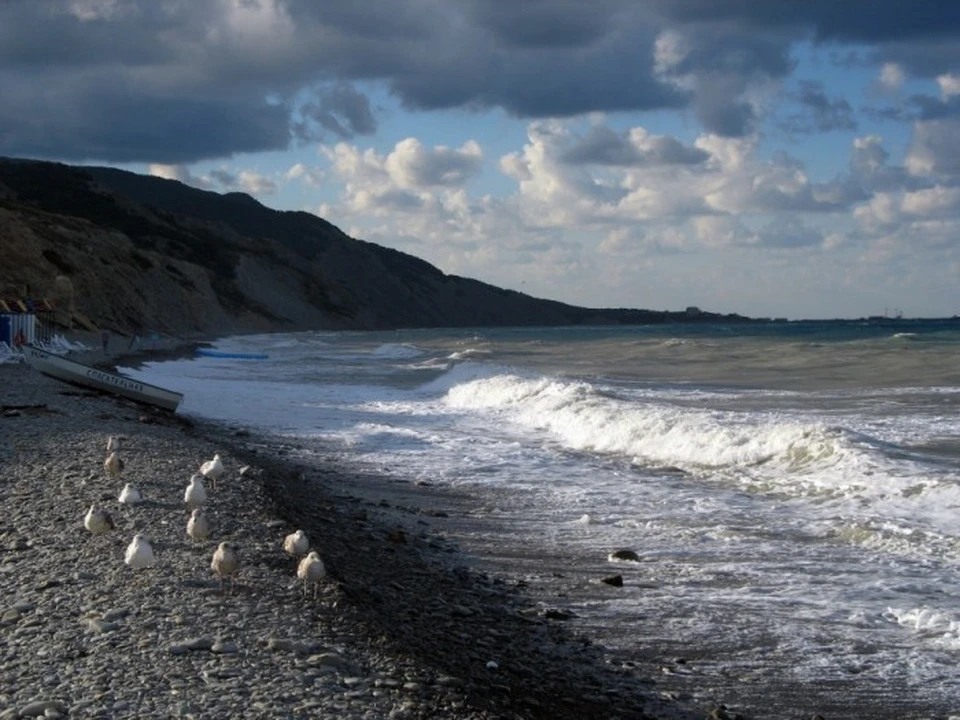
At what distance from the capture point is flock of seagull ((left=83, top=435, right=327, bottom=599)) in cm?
707

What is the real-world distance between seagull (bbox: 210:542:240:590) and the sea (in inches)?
89.8

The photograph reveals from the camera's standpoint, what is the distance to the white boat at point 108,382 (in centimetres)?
2067

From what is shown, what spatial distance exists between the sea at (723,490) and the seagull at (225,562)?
228 centimetres

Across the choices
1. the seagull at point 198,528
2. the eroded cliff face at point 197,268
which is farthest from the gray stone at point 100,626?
the eroded cliff face at point 197,268

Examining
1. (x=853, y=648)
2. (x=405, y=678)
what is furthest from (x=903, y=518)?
(x=405, y=678)

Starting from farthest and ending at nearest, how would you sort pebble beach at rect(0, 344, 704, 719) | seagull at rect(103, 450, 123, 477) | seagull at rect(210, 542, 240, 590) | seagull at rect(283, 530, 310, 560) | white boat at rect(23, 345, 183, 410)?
white boat at rect(23, 345, 183, 410) < seagull at rect(103, 450, 123, 477) < seagull at rect(283, 530, 310, 560) < seagull at rect(210, 542, 240, 590) < pebble beach at rect(0, 344, 704, 719)

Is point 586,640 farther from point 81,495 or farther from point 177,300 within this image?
point 177,300

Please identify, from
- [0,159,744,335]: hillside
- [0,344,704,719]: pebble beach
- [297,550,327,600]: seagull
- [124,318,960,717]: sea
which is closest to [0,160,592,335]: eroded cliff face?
[0,159,744,335]: hillside

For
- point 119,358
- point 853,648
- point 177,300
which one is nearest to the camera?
point 853,648

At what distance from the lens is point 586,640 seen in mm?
7340

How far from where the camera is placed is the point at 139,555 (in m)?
7.22

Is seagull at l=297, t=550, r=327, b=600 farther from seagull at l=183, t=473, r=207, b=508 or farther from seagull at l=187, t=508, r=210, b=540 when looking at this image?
seagull at l=183, t=473, r=207, b=508

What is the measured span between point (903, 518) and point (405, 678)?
693cm

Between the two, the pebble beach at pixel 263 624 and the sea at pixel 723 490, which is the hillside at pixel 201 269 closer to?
the sea at pixel 723 490
